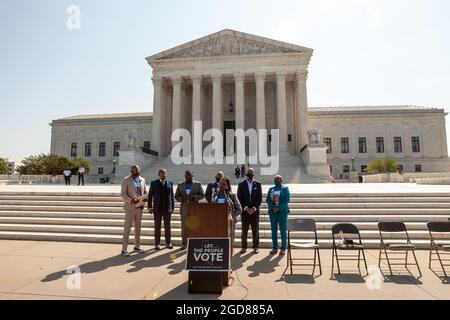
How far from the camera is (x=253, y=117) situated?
49.8 meters

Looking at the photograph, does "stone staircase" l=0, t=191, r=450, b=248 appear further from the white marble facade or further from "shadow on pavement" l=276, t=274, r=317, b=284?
the white marble facade

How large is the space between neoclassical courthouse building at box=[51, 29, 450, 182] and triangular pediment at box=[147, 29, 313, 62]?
0.46 ft

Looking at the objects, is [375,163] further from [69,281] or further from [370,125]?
[69,281]

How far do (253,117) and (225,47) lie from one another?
1160 cm

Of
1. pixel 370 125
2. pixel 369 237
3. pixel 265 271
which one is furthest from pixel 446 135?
pixel 265 271

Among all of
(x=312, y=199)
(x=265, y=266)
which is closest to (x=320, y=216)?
(x=312, y=199)

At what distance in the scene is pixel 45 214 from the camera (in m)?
12.0

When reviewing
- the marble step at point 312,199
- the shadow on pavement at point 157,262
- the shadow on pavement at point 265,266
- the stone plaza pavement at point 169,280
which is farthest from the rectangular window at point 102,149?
the shadow on pavement at point 265,266

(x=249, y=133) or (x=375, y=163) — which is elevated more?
(x=249, y=133)

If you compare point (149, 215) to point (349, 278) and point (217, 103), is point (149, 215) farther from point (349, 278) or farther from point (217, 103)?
point (217, 103)

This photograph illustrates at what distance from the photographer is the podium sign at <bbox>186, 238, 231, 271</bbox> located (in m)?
5.20

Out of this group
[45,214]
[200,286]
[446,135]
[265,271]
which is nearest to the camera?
[200,286]
